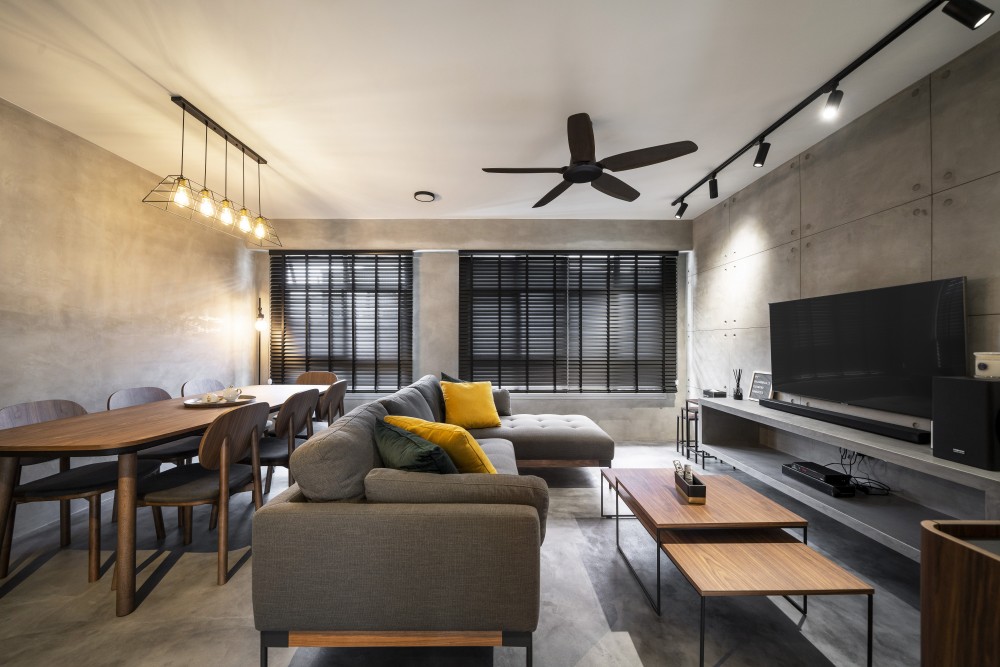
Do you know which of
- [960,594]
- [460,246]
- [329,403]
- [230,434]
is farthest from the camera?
[460,246]

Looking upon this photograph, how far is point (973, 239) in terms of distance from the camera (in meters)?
2.12

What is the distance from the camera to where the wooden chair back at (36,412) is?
7.11 ft

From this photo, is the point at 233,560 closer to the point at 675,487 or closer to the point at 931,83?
the point at 675,487

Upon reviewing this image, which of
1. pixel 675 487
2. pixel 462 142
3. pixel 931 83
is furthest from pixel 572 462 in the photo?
pixel 931 83

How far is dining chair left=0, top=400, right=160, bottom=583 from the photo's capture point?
196 cm

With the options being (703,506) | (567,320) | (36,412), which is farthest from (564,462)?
(36,412)

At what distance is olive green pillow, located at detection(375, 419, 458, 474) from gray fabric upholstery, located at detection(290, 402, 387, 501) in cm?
11

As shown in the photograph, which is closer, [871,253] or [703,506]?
[703,506]

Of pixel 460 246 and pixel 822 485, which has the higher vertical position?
pixel 460 246

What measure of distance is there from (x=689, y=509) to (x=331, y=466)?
69.7 inches

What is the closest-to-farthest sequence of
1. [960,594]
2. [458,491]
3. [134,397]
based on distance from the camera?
1. [960,594]
2. [458,491]
3. [134,397]

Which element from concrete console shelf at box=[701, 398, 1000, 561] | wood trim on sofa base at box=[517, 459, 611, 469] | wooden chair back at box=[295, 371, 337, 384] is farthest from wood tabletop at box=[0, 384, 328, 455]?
concrete console shelf at box=[701, 398, 1000, 561]

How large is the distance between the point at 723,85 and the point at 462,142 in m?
1.85

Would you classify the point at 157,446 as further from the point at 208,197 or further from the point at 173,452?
the point at 208,197
